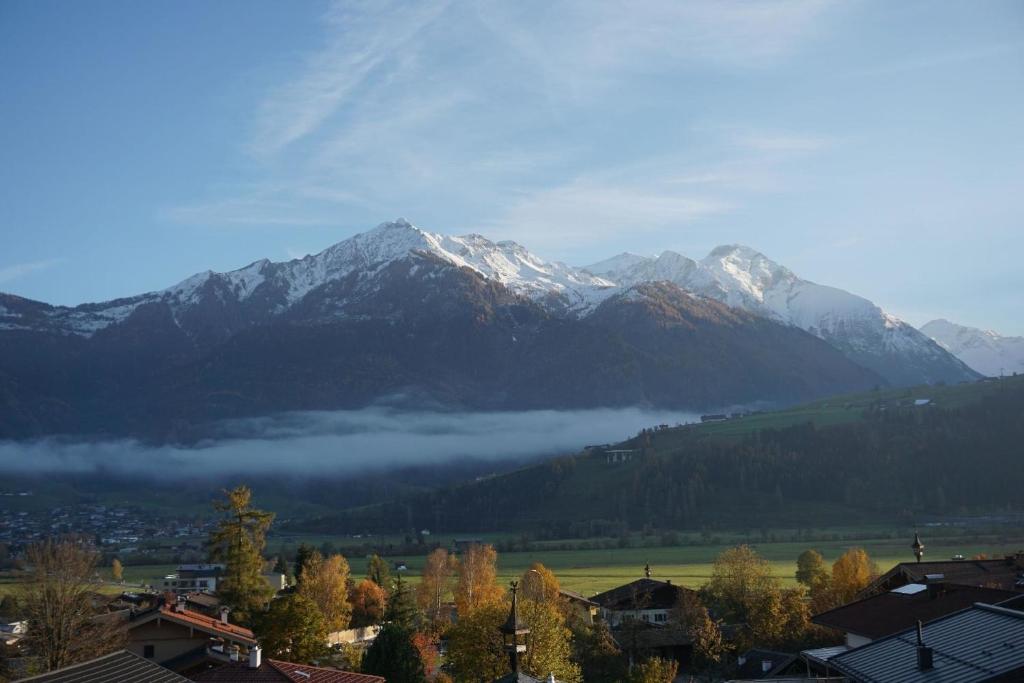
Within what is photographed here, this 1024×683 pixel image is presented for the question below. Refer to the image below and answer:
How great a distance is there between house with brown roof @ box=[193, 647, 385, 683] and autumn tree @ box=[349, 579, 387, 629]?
48.1 meters

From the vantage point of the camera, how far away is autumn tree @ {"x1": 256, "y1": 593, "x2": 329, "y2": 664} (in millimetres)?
50281

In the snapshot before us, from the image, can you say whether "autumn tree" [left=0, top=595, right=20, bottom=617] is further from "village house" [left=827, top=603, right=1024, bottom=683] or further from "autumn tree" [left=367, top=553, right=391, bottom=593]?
"village house" [left=827, top=603, right=1024, bottom=683]

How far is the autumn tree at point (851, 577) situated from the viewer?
6712cm

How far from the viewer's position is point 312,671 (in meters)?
35.7

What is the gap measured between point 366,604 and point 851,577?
129 ft

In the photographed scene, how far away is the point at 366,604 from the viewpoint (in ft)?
283

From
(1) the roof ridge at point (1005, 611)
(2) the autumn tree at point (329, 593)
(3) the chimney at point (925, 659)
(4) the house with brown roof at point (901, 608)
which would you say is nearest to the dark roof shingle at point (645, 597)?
(2) the autumn tree at point (329, 593)

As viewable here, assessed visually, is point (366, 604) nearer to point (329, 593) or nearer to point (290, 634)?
point (329, 593)

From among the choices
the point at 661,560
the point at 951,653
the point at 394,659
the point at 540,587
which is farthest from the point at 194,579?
the point at 951,653

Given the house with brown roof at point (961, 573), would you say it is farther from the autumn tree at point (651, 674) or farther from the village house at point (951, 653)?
the village house at point (951, 653)

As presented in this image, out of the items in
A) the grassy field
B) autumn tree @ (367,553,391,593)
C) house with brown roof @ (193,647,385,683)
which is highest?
house with brown roof @ (193,647,385,683)

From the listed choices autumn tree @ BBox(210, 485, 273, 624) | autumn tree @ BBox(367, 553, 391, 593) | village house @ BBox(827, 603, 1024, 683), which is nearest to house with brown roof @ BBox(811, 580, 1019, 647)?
village house @ BBox(827, 603, 1024, 683)

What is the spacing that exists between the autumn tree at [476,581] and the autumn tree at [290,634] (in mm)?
22594

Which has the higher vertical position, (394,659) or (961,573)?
(961,573)
